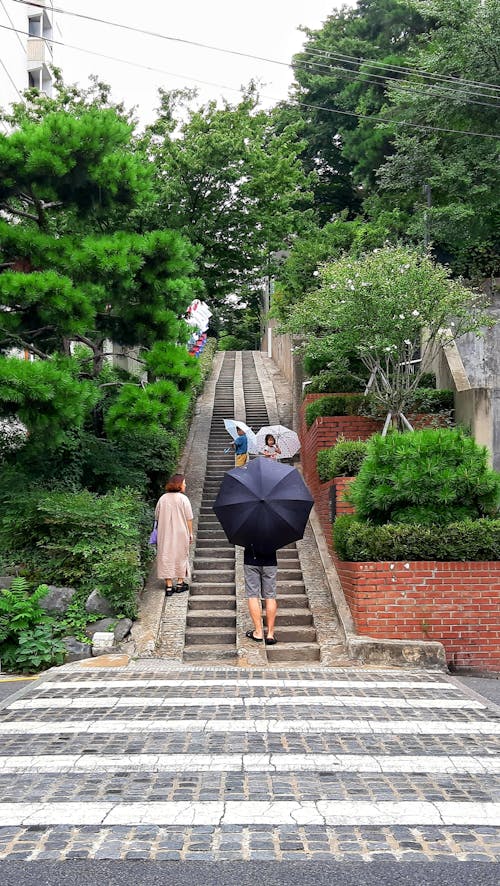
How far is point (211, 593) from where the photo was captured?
1028 cm

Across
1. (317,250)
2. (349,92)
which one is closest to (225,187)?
(317,250)

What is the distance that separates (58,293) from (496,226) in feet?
36.7

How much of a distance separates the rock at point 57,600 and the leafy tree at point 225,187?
9595mm

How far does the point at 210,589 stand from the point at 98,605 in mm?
1919

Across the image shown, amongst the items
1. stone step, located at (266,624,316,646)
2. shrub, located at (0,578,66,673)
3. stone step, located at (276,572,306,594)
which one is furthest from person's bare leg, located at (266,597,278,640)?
shrub, located at (0,578,66,673)

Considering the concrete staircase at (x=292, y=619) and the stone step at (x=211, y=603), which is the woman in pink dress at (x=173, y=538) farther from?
the concrete staircase at (x=292, y=619)

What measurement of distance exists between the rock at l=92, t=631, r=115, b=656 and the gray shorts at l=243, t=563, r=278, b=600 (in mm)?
1497

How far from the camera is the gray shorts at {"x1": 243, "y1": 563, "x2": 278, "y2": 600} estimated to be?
8.59 meters

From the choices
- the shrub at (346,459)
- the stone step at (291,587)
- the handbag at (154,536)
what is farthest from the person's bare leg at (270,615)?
the shrub at (346,459)

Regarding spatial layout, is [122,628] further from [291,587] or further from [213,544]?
[213,544]

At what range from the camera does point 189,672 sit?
7.54 meters

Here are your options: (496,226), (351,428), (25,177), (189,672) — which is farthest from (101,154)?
(496,226)

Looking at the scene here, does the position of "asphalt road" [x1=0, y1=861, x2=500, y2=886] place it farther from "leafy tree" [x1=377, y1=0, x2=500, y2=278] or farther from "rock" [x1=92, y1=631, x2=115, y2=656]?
"leafy tree" [x1=377, y1=0, x2=500, y2=278]

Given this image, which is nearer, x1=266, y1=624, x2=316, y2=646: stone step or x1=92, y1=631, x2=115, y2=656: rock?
x1=92, y1=631, x2=115, y2=656: rock
